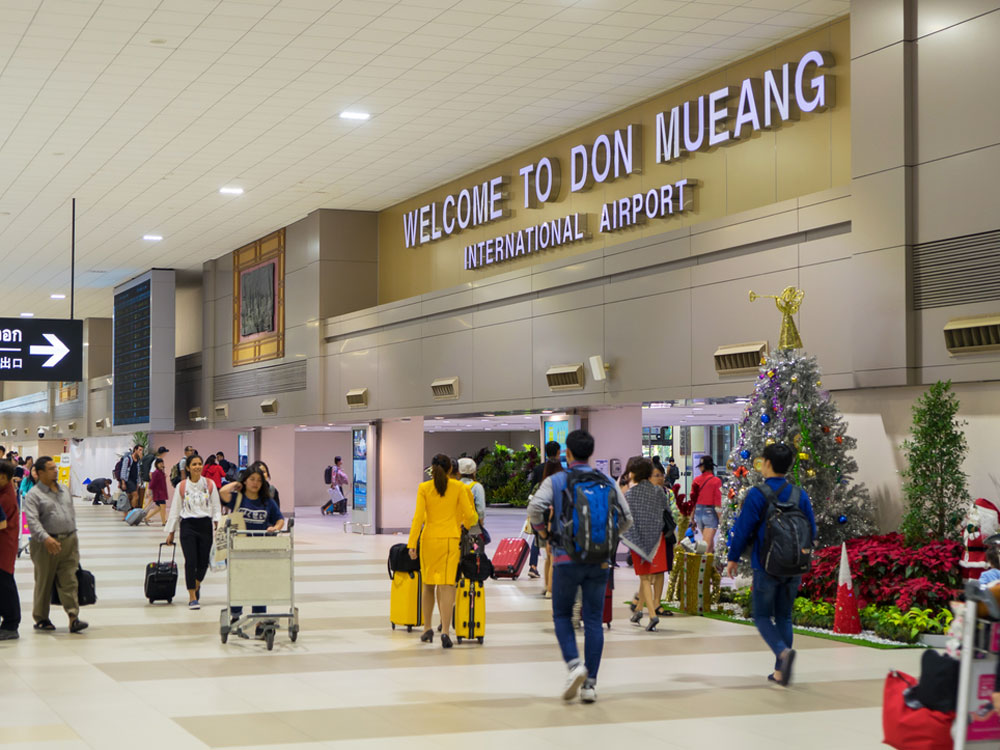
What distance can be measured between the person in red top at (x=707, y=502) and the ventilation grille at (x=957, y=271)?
5452mm

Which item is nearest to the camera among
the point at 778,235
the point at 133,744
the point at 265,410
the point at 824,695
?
the point at 133,744

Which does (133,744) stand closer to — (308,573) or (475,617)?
(475,617)

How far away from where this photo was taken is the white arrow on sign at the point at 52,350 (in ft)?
56.5

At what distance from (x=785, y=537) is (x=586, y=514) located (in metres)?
1.44

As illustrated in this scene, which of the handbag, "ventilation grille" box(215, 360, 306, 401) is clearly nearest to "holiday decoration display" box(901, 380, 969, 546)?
the handbag

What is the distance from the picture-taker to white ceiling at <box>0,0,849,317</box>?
14086mm

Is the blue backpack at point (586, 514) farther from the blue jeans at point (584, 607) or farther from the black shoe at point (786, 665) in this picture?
the black shoe at point (786, 665)

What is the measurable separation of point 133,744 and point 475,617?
4301mm

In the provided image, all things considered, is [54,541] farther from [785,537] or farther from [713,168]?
[713,168]

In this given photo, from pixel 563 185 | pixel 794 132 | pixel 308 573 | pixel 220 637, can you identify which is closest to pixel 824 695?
pixel 220 637

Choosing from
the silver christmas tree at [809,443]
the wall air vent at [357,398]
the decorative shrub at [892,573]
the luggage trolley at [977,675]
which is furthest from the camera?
the wall air vent at [357,398]

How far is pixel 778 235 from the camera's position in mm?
14102

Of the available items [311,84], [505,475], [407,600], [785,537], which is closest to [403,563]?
[407,600]

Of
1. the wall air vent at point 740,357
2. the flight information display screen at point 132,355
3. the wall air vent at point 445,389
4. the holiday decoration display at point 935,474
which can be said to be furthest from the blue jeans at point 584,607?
the flight information display screen at point 132,355
